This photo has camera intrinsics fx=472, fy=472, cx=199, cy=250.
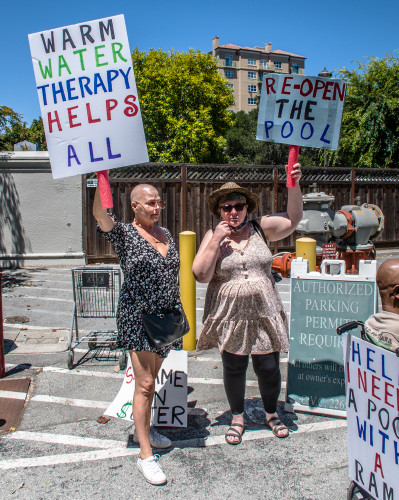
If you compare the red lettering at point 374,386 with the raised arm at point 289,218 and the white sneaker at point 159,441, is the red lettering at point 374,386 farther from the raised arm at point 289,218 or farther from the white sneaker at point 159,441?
the white sneaker at point 159,441

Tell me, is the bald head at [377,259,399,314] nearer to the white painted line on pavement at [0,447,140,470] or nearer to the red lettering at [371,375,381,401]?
the red lettering at [371,375,381,401]

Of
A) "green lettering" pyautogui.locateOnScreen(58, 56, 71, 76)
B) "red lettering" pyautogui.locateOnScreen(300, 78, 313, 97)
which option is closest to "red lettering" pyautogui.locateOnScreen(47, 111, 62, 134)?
"green lettering" pyautogui.locateOnScreen(58, 56, 71, 76)

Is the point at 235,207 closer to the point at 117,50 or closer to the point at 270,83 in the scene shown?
the point at 270,83

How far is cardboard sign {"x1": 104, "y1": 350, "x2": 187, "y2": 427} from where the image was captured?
12.3 ft

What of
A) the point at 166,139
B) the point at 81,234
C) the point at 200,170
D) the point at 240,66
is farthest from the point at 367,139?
the point at 240,66

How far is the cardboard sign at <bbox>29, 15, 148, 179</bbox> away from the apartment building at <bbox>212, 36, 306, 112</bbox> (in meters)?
90.9

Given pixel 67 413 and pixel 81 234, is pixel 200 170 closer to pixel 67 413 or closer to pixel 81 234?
pixel 81 234

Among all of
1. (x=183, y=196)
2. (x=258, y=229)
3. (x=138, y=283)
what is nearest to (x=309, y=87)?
(x=258, y=229)

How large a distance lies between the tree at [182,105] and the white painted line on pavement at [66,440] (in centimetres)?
3099

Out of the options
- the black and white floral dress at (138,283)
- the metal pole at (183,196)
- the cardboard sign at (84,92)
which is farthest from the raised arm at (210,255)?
the metal pole at (183,196)

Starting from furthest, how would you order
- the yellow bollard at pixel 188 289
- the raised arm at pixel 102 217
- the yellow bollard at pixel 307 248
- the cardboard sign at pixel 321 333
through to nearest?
the yellow bollard at pixel 307 248, the yellow bollard at pixel 188 289, the cardboard sign at pixel 321 333, the raised arm at pixel 102 217

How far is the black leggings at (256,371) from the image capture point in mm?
3465

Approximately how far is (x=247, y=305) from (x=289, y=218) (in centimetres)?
72

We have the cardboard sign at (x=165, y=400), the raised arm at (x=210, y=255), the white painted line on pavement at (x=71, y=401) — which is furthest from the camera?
the white painted line on pavement at (x=71, y=401)
